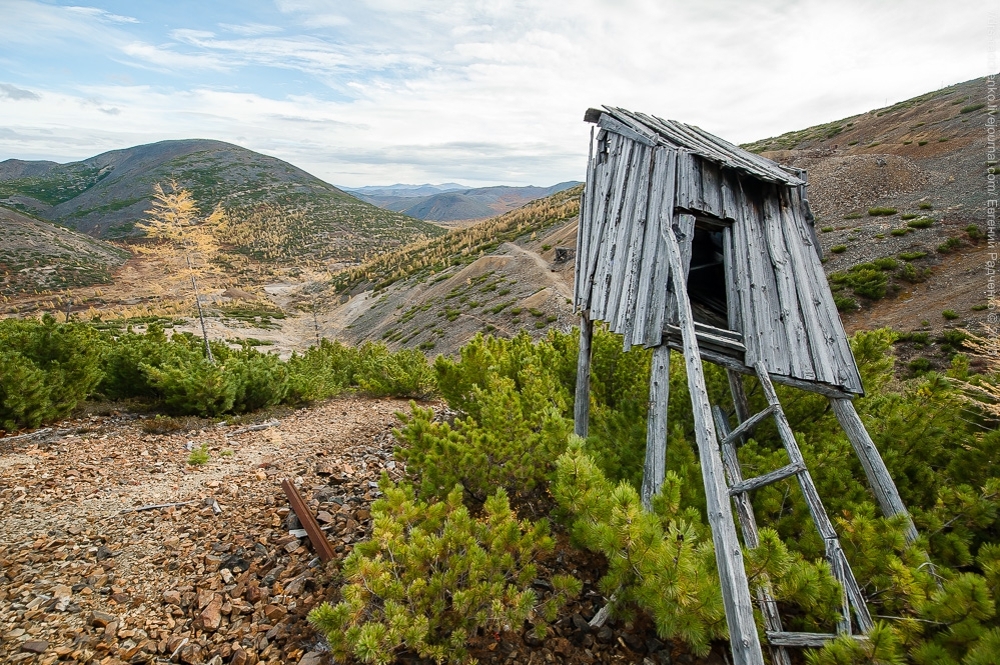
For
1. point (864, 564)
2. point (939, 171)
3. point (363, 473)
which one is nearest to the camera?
point (864, 564)

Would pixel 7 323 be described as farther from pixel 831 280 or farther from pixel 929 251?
pixel 929 251

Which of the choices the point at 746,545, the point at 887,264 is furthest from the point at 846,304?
the point at 746,545

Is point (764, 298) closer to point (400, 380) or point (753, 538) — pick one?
point (753, 538)

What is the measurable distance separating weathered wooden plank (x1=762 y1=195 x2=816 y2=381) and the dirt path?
175 inches

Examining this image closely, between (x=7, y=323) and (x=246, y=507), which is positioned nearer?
(x=246, y=507)

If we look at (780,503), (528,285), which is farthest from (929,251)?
(780,503)

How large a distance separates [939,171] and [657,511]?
3270 centimetres

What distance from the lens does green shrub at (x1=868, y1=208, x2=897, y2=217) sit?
22016 mm

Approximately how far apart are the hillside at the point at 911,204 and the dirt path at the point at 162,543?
17540 millimetres

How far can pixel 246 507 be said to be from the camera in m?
4.92

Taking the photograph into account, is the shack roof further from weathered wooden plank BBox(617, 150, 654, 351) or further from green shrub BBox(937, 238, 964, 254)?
green shrub BBox(937, 238, 964, 254)

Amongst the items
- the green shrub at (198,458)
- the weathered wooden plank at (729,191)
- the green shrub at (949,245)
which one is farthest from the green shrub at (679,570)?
the green shrub at (949,245)

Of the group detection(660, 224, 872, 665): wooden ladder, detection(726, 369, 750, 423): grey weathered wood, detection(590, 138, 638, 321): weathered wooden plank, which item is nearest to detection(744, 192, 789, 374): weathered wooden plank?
detection(660, 224, 872, 665): wooden ladder

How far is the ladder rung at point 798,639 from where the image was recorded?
95.1 inches
